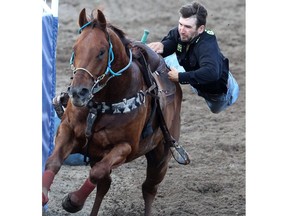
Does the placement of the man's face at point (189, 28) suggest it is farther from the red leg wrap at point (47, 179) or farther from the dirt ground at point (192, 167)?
the red leg wrap at point (47, 179)

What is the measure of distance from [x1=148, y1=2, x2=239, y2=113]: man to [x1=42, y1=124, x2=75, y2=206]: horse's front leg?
1028 mm

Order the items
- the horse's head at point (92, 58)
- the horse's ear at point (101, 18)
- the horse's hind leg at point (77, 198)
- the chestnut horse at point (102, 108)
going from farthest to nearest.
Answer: the horse's hind leg at point (77, 198) < the horse's ear at point (101, 18) < the chestnut horse at point (102, 108) < the horse's head at point (92, 58)

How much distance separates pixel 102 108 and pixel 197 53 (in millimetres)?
1059

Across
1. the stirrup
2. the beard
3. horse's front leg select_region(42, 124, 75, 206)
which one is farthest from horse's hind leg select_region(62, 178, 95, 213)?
the beard

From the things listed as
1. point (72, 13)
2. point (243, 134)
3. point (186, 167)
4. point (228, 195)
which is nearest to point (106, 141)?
point (228, 195)

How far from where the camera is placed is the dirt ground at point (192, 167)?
6574 millimetres

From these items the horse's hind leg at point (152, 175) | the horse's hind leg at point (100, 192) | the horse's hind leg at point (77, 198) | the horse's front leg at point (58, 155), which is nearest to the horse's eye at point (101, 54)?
the horse's front leg at point (58, 155)

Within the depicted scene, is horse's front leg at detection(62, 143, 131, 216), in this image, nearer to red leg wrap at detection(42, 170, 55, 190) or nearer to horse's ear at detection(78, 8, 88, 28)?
red leg wrap at detection(42, 170, 55, 190)

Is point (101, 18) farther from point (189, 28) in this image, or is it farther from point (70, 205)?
point (70, 205)

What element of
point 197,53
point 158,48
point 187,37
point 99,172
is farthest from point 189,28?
point 99,172

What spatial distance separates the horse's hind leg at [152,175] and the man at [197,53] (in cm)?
61

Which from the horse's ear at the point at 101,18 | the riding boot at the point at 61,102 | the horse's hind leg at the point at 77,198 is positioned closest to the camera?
the horse's ear at the point at 101,18
